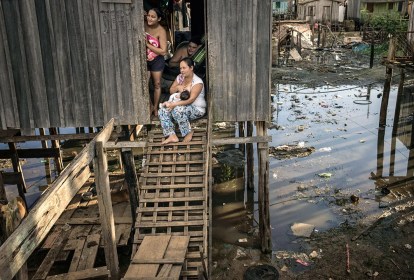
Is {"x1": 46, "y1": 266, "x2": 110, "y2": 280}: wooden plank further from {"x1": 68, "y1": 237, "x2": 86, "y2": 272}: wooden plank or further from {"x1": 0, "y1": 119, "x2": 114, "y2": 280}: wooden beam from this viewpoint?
{"x1": 0, "y1": 119, "x2": 114, "y2": 280}: wooden beam

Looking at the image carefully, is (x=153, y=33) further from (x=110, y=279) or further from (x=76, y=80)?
(x=110, y=279)

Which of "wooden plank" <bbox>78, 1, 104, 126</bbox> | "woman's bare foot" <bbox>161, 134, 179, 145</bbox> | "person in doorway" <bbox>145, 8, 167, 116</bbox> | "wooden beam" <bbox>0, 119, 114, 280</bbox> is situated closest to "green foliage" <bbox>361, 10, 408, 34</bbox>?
"person in doorway" <bbox>145, 8, 167, 116</bbox>

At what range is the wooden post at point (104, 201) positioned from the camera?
18.0ft

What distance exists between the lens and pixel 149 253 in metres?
5.93

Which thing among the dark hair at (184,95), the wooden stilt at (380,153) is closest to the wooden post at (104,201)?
the dark hair at (184,95)

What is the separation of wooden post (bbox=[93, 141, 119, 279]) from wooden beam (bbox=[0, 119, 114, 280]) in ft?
1.64

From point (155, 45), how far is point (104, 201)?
3.57m

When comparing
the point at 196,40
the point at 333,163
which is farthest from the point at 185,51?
the point at 333,163

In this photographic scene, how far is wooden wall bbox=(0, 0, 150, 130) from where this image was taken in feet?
22.5

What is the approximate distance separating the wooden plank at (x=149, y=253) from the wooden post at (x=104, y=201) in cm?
37

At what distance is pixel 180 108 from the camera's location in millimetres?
7281

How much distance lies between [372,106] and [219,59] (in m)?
15.2

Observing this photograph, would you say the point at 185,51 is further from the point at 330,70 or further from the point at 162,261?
the point at 330,70

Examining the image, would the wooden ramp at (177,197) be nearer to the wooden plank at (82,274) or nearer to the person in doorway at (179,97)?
the person in doorway at (179,97)
